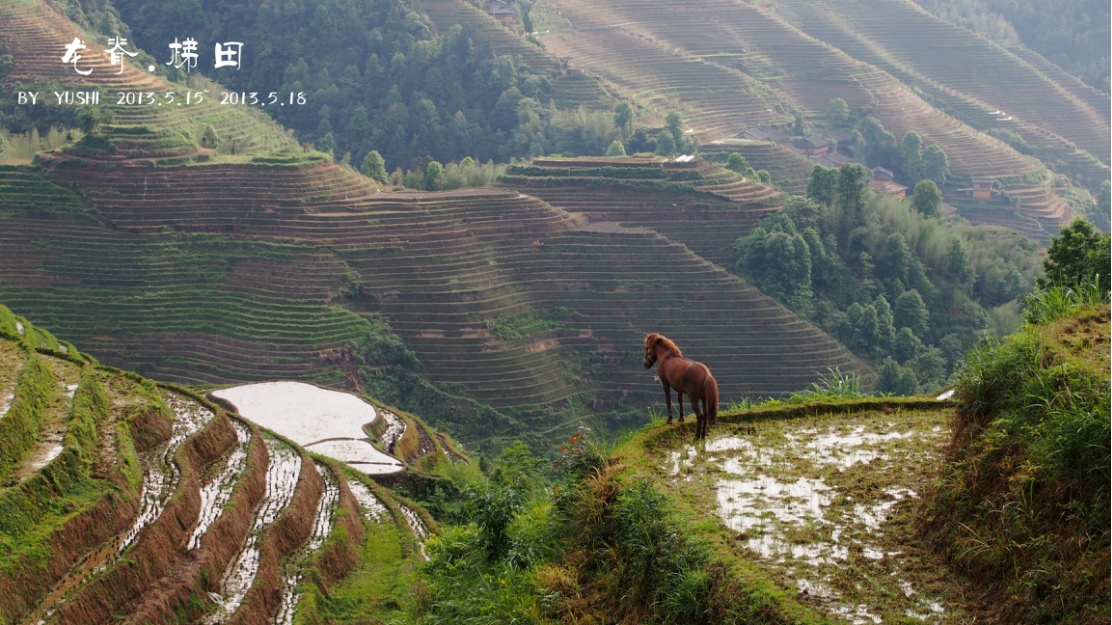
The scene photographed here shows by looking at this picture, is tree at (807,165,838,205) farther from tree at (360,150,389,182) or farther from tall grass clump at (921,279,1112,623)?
tall grass clump at (921,279,1112,623)

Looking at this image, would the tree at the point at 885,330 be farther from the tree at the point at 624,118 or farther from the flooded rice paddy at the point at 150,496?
the flooded rice paddy at the point at 150,496

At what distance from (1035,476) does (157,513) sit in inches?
351

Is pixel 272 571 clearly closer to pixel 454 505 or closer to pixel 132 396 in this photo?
pixel 132 396

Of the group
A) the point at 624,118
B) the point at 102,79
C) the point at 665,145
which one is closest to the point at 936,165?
the point at 665,145

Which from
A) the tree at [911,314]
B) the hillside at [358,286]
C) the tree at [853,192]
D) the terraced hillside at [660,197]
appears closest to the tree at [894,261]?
the tree at [911,314]

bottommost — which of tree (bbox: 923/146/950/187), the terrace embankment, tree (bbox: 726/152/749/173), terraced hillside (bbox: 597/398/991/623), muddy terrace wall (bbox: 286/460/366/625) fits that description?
tree (bbox: 923/146/950/187)

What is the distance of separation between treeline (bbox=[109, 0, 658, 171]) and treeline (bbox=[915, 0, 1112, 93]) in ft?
162

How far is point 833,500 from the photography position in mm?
6074

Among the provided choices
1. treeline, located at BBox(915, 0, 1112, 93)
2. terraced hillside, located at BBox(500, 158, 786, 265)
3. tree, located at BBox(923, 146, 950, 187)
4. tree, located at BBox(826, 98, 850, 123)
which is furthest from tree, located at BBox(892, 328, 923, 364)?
treeline, located at BBox(915, 0, 1112, 93)

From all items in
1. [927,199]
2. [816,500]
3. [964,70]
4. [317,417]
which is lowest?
[317,417]

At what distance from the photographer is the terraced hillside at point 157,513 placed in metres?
9.36

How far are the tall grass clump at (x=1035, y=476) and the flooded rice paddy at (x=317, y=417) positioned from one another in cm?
1372

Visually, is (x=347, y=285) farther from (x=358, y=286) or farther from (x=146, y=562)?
(x=146, y=562)

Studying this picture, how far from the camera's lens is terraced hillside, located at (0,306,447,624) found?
936 cm
